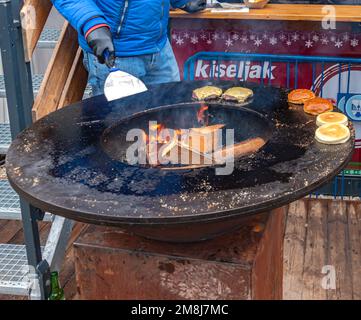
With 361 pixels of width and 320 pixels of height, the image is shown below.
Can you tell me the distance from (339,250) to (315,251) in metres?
0.18

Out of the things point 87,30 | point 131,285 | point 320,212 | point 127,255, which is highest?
point 87,30

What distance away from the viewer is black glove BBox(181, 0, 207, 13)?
445 cm

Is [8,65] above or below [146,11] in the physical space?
below

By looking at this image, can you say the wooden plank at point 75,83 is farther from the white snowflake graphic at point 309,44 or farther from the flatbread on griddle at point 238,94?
the white snowflake graphic at point 309,44

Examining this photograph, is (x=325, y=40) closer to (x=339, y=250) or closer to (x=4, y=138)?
(x=339, y=250)

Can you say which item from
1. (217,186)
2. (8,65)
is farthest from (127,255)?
(8,65)

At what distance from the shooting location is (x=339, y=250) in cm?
391

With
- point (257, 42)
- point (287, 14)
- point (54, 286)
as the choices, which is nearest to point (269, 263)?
point (54, 286)

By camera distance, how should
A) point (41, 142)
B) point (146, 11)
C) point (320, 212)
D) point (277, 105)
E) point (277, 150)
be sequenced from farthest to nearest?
point (320, 212) < point (146, 11) < point (277, 105) < point (41, 142) < point (277, 150)

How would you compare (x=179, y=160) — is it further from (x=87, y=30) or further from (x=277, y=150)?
(x=87, y=30)

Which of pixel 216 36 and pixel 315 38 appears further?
pixel 216 36

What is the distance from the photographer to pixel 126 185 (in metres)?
1.93

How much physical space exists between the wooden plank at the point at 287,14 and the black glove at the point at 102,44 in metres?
2.10
